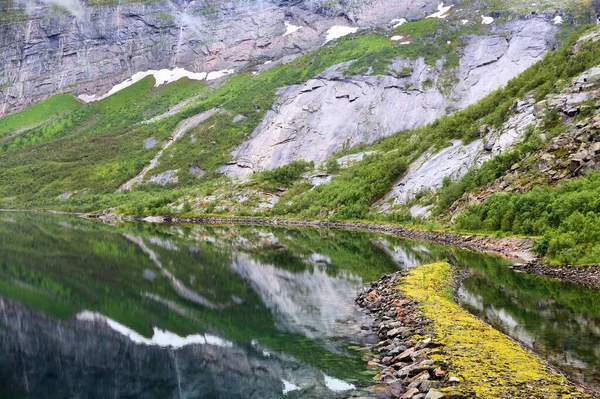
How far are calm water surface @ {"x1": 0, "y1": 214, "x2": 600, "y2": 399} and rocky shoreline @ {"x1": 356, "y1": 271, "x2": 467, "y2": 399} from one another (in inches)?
33.2

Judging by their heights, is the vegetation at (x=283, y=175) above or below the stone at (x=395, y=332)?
below

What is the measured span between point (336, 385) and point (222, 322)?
9.91m

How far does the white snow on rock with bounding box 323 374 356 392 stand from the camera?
14422 mm

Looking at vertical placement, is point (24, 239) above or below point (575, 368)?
below

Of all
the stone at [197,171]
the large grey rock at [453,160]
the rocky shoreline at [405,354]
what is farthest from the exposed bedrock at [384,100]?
the rocky shoreline at [405,354]

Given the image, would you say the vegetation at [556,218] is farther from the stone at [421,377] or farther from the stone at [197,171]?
the stone at [197,171]

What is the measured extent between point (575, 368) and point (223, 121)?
164514 millimetres

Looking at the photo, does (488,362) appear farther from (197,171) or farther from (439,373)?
(197,171)

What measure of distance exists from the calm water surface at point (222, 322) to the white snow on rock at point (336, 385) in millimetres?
64

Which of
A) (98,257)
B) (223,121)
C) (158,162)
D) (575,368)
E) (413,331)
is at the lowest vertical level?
(158,162)

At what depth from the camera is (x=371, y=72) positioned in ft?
513

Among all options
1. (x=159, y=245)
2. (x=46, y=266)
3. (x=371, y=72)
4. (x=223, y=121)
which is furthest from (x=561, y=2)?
(x=46, y=266)

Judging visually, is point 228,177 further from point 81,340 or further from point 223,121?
point 81,340

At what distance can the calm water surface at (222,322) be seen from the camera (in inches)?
621
